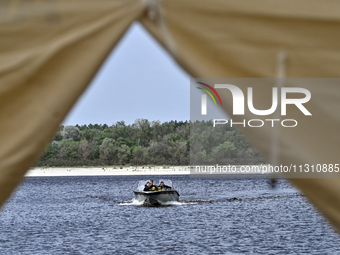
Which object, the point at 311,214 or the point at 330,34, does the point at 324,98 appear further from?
the point at 311,214

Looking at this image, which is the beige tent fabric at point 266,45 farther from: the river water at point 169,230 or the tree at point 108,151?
the tree at point 108,151

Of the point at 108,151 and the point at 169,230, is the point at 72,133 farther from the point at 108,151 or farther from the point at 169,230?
the point at 169,230

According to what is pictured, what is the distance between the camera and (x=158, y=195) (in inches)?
1287

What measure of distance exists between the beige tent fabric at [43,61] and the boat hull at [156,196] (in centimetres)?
3004

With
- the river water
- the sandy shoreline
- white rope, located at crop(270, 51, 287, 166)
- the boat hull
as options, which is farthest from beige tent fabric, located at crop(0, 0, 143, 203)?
the sandy shoreline

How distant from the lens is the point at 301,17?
1.89 meters

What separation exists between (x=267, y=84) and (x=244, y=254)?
19489mm

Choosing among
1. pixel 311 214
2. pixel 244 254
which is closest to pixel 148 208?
pixel 311 214

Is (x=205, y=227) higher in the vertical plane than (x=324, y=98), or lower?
lower

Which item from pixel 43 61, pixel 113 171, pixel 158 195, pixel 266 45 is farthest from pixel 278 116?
pixel 113 171

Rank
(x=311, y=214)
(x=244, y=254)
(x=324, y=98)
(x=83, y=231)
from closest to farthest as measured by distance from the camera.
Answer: (x=324, y=98) → (x=244, y=254) → (x=83, y=231) → (x=311, y=214)

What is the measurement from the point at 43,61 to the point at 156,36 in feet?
1.62

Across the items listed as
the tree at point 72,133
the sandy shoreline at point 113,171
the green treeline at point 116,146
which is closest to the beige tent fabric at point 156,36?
the green treeline at point 116,146

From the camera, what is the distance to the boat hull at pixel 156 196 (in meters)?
32.4
